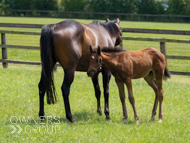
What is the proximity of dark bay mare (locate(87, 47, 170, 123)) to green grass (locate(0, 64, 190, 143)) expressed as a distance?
441 mm

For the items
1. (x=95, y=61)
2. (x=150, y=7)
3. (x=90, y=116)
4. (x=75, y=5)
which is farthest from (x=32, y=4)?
(x=95, y=61)

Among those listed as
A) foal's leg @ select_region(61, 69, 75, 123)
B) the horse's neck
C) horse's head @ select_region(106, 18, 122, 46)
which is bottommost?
foal's leg @ select_region(61, 69, 75, 123)

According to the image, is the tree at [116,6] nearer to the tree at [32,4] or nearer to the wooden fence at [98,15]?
the wooden fence at [98,15]

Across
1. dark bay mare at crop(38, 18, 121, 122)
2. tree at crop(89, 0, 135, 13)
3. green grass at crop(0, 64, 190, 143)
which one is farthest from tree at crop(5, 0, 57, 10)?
dark bay mare at crop(38, 18, 121, 122)

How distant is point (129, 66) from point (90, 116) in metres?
1.41

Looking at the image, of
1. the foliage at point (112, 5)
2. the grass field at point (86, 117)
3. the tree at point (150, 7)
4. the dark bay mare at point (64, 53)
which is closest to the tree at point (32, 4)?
the foliage at point (112, 5)

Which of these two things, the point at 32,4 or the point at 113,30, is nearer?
the point at 113,30

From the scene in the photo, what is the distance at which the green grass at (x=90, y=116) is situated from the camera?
4781 mm

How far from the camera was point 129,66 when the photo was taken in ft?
18.2

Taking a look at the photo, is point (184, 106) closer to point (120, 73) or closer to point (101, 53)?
Answer: point (120, 73)

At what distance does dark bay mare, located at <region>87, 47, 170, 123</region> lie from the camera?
5334 millimetres

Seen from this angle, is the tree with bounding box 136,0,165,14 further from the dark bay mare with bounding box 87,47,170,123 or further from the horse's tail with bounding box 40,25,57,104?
the horse's tail with bounding box 40,25,57,104

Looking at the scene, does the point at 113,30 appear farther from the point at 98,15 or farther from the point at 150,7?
the point at 150,7

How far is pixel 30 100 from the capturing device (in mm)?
7137
